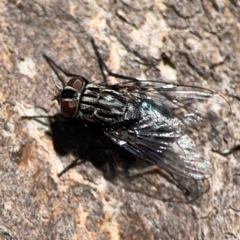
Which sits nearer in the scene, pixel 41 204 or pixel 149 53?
pixel 41 204

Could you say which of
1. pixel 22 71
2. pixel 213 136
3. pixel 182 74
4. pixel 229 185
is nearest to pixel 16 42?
pixel 22 71

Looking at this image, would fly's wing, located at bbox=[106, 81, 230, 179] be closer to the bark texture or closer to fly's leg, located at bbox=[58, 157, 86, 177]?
the bark texture

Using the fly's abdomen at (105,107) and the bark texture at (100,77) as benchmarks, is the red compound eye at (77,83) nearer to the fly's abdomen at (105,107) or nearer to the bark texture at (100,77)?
the fly's abdomen at (105,107)

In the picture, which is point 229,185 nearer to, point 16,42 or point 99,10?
point 99,10

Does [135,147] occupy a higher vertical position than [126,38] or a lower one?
lower

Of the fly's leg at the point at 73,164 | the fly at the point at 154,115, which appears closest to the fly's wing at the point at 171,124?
the fly at the point at 154,115
